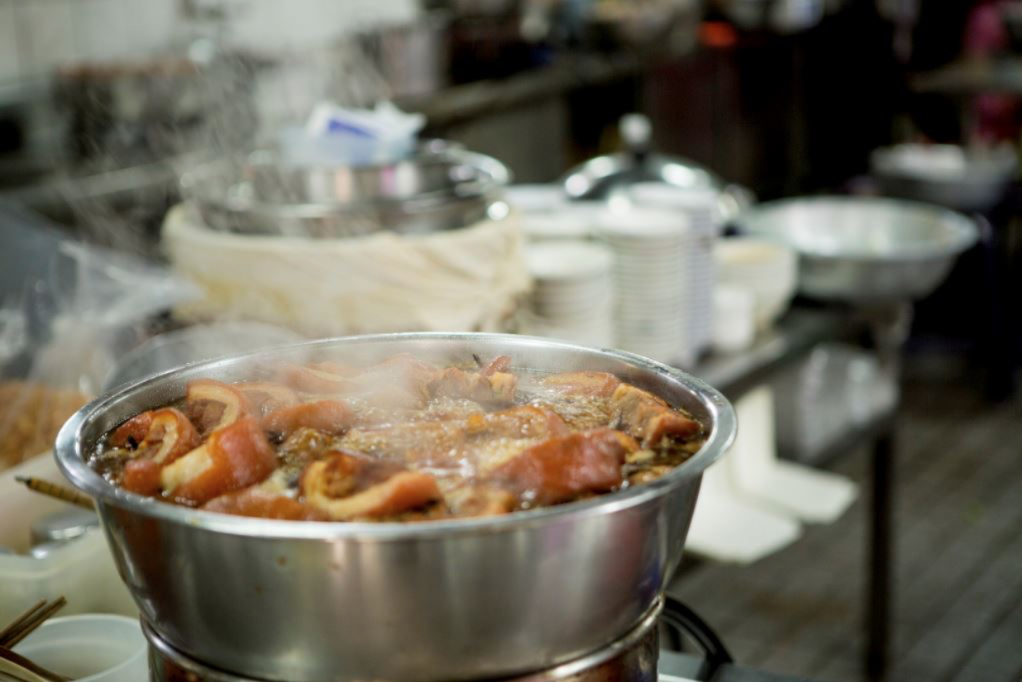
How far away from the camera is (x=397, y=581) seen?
853 millimetres

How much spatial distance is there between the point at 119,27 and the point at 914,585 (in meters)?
4.40

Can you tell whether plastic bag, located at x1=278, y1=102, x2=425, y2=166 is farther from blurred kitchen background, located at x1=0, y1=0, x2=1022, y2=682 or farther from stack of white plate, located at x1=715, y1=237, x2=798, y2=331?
stack of white plate, located at x1=715, y1=237, x2=798, y2=331

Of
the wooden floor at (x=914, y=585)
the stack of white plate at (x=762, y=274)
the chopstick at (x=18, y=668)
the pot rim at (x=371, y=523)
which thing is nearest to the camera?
the pot rim at (x=371, y=523)

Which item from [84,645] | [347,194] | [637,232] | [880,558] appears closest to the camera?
[84,645]

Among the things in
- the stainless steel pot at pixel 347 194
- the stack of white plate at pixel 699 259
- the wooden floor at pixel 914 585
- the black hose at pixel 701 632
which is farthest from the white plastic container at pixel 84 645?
the wooden floor at pixel 914 585

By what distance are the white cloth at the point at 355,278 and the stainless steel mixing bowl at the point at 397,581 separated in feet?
3.96

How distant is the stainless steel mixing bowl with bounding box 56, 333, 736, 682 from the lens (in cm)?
84

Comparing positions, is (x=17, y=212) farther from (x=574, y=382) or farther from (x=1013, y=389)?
(x=1013, y=389)

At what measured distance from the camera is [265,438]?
1.06m

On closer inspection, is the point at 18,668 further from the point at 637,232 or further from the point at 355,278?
the point at 637,232

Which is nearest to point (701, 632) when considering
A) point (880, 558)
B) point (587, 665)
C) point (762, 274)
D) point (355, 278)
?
point (587, 665)

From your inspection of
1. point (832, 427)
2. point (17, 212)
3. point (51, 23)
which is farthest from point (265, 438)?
point (51, 23)

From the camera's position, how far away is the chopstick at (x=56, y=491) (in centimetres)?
134

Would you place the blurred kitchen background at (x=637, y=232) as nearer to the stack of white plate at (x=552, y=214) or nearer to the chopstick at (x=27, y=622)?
the stack of white plate at (x=552, y=214)
